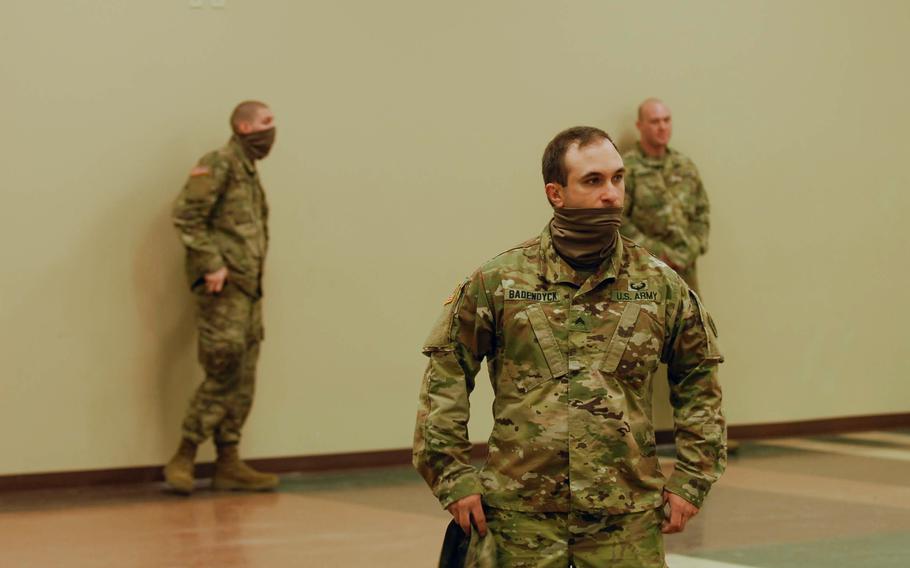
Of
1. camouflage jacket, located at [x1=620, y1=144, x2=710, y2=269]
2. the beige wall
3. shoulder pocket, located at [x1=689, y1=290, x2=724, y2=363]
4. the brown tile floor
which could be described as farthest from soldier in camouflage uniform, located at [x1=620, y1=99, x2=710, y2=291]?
shoulder pocket, located at [x1=689, y1=290, x2=724, y2=363]

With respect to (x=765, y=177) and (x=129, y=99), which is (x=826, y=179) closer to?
(x=765, y=177)

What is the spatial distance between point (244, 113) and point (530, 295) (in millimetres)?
3939

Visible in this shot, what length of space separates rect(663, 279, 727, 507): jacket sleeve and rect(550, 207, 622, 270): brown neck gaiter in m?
0.20

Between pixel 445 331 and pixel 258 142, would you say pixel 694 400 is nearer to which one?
pixel 445 331

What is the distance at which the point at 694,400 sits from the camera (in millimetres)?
2951

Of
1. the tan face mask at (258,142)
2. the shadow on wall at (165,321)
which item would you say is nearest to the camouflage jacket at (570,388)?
the tan face mask at (258,142)

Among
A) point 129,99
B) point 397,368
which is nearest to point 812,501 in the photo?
point 397,368

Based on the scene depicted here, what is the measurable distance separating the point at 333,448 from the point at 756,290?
2864 mm

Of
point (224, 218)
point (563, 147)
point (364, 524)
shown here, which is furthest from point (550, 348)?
point (224, 218)

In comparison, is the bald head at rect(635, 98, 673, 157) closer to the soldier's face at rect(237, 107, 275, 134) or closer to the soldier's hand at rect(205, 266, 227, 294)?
the soldier's face at rect(237, 107, 275, 134)

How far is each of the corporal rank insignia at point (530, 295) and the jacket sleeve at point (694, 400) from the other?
26cm

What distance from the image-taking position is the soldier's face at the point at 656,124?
303 inches

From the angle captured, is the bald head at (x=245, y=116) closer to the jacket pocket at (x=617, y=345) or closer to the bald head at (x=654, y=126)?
the bald head at (x=654, y=126)

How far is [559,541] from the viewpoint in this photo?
9.45 ft
